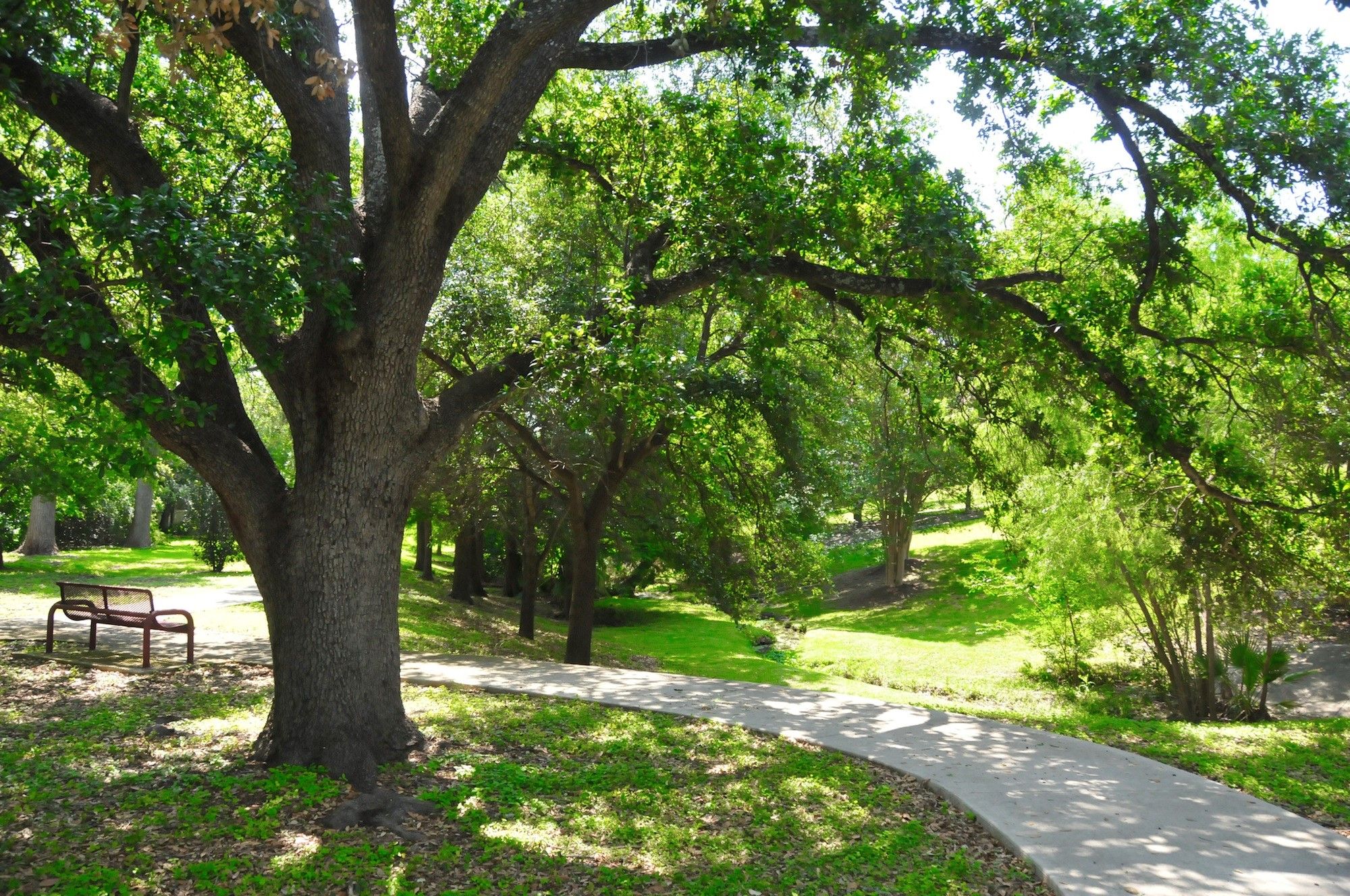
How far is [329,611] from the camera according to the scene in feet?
22.0

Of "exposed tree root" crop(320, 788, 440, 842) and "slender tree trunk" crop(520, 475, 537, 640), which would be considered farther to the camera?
"slender tree trunk" crop(520, 475, 537, 640)

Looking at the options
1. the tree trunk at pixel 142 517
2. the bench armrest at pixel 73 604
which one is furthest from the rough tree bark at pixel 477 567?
the tree trunk at pixel 142 517

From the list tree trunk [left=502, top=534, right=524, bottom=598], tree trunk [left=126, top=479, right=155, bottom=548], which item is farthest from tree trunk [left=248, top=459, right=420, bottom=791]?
tree trunk [left=126, top=479, right=155, bottom=548]

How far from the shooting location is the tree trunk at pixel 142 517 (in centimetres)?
3669

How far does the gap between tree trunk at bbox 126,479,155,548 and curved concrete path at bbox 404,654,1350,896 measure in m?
30.9

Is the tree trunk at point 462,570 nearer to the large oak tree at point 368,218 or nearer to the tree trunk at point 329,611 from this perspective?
the large oak tree at point 368,218

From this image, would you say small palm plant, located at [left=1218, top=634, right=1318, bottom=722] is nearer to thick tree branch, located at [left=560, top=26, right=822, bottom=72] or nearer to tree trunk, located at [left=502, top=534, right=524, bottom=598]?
thick tree branch, located at [left=560, top=26, right=822, bottom=72]

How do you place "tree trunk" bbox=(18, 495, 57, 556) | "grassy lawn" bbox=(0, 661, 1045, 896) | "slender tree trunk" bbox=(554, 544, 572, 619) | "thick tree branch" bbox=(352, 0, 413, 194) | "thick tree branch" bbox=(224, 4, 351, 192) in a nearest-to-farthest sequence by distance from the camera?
"grassy lawn" bbox=(0, 661, 1045, 896) < "thick tree branch" bbox=(352, 0, 413, 194) < "thick tree branch" bbox=(224, 4, 351, 192) < "slender tree trunk" bbox=(554, 544, 572, 619) < "tree trunk" bbox=(18, 495, 57, 556)

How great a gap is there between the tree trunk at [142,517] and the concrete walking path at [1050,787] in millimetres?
28455

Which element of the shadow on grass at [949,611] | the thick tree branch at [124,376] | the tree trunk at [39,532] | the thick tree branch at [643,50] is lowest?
the shadow on grass at [949,611]

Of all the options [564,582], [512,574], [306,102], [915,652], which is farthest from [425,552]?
[306,102]

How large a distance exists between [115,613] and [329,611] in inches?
233

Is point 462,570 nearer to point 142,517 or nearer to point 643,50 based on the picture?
point 643,50

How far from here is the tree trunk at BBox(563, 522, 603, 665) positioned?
50.6ft
